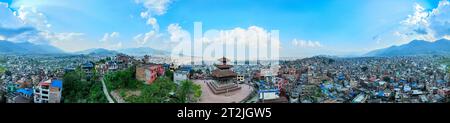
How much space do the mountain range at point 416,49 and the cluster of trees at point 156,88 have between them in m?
1.81

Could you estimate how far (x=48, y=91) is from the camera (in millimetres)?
2773

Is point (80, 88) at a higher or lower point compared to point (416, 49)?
lower

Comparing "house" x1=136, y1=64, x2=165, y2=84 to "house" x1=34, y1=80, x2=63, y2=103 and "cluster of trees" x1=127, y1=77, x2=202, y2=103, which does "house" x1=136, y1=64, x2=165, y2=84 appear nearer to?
"cluster of trees" x1=127, y1=77, x2=202, y2=103

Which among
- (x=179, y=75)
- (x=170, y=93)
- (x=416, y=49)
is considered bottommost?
(x=170, y=93)

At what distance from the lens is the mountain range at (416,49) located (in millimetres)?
2727

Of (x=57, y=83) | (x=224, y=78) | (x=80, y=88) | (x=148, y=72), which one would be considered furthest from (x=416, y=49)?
(x=57, y=83)

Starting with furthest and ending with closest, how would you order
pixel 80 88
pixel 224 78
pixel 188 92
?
1. pixel 224 78
2. pixel 80 88
3. pixel 188 92

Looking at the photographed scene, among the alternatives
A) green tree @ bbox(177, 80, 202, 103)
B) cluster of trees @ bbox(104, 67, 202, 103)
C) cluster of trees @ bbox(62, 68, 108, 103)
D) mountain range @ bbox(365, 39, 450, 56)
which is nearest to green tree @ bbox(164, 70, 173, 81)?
cluster of trees @ bbox(104, 67, 202, 103)

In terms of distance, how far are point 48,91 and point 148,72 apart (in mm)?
1144

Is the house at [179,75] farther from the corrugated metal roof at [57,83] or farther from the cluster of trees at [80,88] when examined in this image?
the corrugated metal roof at [57,83]

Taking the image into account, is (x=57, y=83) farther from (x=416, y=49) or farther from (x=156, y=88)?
(x=416, y=49)

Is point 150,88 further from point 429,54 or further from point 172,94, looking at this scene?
point 429,54
